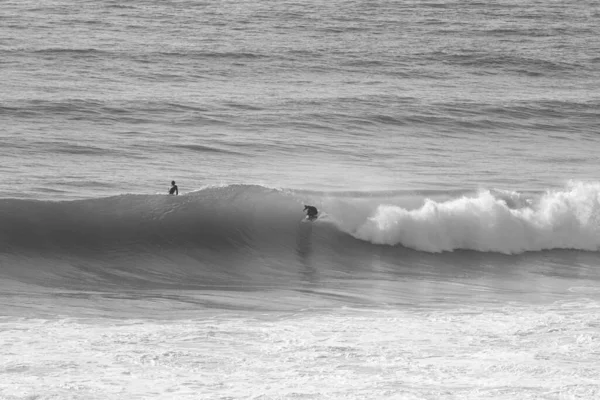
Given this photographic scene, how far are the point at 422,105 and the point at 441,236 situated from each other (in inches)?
417

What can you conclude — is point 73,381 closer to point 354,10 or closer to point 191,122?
point 191,122

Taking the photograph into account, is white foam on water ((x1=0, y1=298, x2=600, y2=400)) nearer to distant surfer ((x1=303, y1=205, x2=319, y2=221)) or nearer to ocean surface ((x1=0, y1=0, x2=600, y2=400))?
ocean surface ((x1=0, y1=0, x2=600, y2=400))

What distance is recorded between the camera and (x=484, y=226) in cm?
1867

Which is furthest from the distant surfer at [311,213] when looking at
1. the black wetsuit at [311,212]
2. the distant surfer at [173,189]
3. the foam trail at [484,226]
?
the distant surfer at [173,189]

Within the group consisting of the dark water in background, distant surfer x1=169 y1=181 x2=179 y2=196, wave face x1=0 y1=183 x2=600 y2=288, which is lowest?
wave face x1=0 y1=183 x2=600 y2=288

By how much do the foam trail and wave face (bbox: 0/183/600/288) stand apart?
0.02 m

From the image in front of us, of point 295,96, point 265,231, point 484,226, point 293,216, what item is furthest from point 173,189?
point 295,96

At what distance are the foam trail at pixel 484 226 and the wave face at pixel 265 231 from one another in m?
0.02

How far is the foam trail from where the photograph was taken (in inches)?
722

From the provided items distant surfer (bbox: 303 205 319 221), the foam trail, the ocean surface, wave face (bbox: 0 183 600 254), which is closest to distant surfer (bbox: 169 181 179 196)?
wave face (bbox: 0 183 600 254)

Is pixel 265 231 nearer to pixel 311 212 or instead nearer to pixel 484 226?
pixel 311 212

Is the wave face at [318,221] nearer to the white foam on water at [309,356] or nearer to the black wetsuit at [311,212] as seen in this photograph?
the black wetsuit at [311,212]

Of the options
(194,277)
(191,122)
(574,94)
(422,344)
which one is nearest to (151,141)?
(191,122)

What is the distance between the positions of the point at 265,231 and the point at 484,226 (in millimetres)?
4208
